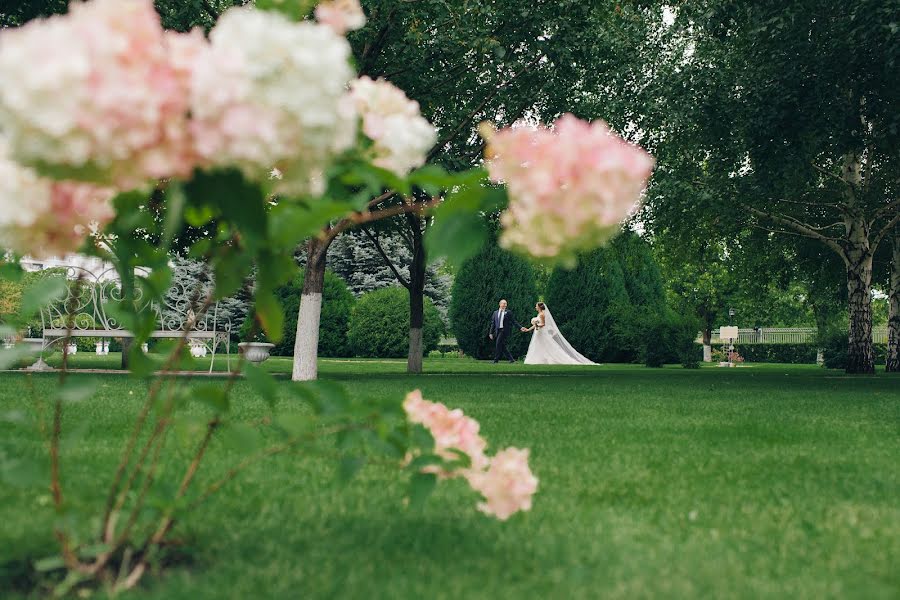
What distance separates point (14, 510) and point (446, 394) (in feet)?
22.8

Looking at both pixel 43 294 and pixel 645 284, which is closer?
pixel 43 294

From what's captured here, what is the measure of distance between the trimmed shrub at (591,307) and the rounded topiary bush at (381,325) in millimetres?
5213

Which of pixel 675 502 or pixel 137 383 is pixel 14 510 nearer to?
pixel 675 502

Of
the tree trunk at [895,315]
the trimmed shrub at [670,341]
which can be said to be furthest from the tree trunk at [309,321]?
the tree trunk at [895,315]

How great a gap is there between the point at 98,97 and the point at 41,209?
0.46 meters

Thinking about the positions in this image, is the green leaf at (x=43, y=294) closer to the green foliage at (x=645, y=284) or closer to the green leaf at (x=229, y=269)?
the green leaf at (x=229, y=269)

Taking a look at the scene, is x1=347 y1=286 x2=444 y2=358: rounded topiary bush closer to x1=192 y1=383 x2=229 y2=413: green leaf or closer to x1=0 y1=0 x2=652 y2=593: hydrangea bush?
x1=0 y1=0 x2=652 y2=593: hydrangea bush

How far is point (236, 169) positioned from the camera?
164cm

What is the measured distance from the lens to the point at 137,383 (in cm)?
1056

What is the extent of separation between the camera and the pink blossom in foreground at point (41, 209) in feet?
5.81

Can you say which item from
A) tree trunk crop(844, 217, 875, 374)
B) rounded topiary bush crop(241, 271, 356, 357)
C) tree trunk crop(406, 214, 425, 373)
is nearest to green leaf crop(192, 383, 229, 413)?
tree trunk crop(406, 214, 425, 373)

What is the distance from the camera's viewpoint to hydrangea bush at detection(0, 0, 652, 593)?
1505 mm

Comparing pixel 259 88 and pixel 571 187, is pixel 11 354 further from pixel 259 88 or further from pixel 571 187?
pixel 571 187

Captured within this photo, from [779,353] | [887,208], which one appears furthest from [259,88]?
[779,353]
